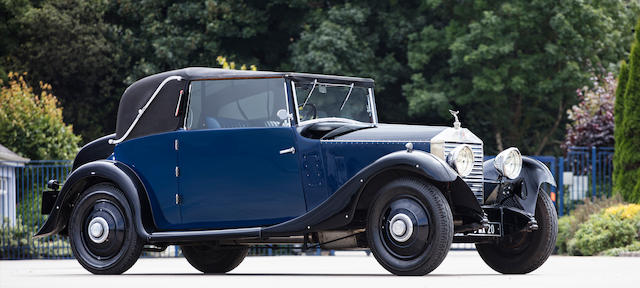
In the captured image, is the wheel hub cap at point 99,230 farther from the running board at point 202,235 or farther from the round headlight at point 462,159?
the round headlight at point 462,159

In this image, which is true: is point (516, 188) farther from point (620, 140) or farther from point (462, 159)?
point (620, 140)

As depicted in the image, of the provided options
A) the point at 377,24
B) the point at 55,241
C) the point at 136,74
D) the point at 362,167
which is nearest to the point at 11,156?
the point at 55,241

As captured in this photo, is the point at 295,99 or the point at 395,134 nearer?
the point at 395,134

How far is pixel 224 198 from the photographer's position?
9.93 metres

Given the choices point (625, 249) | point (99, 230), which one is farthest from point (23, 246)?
point (625, 249)

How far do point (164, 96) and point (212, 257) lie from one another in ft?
6.19

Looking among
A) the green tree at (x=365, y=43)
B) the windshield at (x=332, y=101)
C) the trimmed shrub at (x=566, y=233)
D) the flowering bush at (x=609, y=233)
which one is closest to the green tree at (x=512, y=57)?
the green tree at (x=365, y=43)

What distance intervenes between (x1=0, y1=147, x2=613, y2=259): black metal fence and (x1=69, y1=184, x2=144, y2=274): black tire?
9.14 meters

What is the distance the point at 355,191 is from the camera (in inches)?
358

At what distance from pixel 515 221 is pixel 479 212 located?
0.83 meters

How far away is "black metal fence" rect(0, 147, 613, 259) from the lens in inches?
786

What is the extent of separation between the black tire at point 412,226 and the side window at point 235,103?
142cm

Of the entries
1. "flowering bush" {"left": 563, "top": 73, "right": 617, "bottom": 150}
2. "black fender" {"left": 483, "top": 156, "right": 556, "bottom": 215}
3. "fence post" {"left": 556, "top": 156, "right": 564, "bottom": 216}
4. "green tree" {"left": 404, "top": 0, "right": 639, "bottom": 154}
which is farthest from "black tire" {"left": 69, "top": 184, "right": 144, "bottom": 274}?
"green tree" {"left": 404, "top": 0, "right": 639, "bottom": 154}

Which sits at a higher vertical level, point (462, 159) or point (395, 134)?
point (395, 134)
